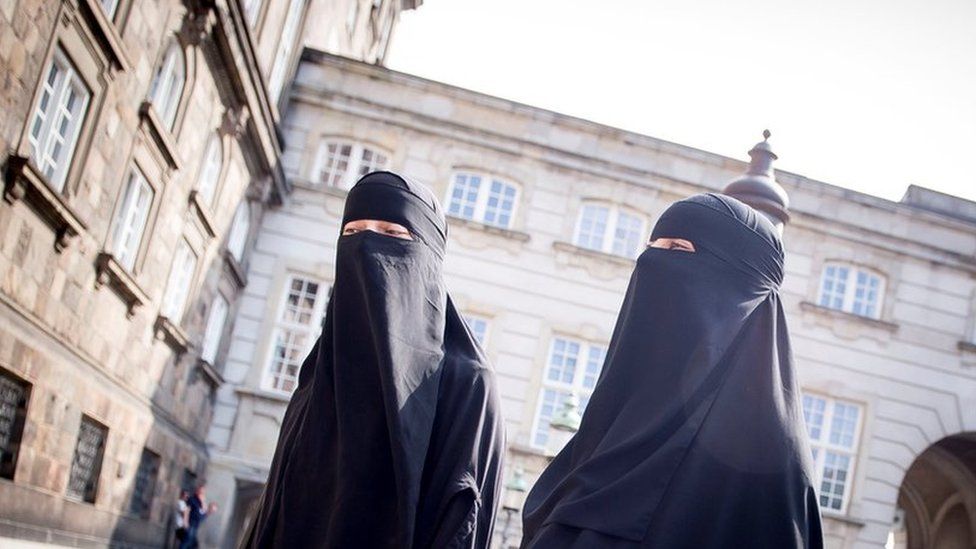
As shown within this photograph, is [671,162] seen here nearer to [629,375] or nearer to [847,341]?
[847,341]

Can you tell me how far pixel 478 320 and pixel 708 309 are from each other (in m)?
19.4

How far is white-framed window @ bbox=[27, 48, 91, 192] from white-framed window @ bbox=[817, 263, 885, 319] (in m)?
15.6

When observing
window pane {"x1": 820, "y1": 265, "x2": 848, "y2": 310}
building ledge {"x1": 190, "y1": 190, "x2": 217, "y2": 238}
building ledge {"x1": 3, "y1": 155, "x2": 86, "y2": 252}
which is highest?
window pane {"x1": 820, "y1": 265, "x2": 848, "y2": 310}

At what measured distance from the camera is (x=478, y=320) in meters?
23.5

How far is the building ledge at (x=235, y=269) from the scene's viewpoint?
21.1 meters

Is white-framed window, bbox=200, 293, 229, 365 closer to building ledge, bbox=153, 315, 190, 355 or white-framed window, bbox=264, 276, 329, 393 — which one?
white-framed window, bbox=264, 276, 329, 393

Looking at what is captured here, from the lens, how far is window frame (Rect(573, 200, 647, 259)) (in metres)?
24.0

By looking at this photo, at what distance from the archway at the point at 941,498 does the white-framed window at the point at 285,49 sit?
15463 mm

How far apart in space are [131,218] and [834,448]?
554 inches

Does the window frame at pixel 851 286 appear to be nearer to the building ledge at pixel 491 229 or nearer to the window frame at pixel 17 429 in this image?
the building ledge at pixel 491 229

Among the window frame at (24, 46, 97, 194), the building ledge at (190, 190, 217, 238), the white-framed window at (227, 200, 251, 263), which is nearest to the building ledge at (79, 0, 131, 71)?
the window frame at (24, 46, 97, 194)

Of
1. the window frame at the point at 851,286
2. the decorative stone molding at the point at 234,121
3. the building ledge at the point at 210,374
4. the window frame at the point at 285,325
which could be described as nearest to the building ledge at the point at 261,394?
the window frame at the point at 285,325

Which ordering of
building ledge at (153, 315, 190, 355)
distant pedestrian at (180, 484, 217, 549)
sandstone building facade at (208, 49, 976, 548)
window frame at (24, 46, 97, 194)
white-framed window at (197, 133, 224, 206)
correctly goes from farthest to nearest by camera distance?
1. sandstone building facade at (208, 49, 976, 548)
2. distant pedestrian at (180, 484, 217, 549)
3. white-framed window at (197, 133, 224, 206)
4. building ledge at (153, 315, 190, 355)
5. window frame at (24, 46, 97, 194)

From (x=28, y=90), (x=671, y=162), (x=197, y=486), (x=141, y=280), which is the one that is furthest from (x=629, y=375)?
(x=671, y=162)
